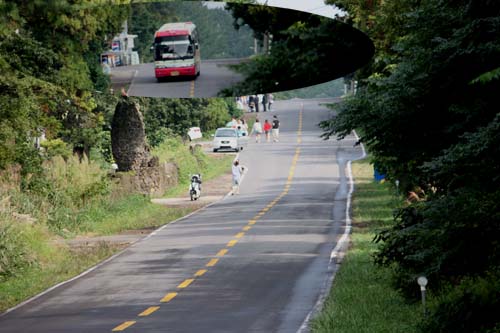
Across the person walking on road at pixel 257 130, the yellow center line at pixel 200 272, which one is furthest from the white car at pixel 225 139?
the yellow center line at pixel 200 272

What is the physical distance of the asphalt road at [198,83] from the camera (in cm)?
1767

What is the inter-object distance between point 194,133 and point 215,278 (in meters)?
50.1

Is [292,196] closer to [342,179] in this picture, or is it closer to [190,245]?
[342,179]

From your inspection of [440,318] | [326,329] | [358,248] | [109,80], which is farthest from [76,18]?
[440,318]

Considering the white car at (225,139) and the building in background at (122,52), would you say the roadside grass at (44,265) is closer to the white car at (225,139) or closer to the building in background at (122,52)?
the building in background at (122,52)

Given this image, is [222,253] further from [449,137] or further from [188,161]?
[188,161]

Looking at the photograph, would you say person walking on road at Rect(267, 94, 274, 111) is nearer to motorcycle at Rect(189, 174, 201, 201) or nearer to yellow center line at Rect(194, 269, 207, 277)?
motorcycle at Rect(189, 174, 201, 201)

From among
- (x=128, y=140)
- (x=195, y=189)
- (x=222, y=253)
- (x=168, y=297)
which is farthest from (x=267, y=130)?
(x=168, y=297)

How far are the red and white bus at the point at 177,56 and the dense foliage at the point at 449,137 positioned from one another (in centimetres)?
220

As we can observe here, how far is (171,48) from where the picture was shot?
16266mm

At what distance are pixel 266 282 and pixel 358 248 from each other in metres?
5.90

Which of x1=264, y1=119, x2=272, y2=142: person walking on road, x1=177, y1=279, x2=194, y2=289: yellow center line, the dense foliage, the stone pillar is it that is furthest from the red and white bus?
x1=264, y1=119, x2=272, y2=142: person walking on road

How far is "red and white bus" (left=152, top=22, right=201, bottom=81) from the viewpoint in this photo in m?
17.5

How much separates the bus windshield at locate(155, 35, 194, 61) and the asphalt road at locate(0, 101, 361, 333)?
4.11m
